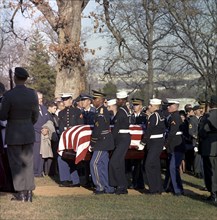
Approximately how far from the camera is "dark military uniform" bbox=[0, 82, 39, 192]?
25.6ft

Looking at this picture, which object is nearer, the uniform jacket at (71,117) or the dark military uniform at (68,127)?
the dark military uniform at (68,127)

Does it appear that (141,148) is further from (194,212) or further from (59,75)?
(59,75)

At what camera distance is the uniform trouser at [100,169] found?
1008cm

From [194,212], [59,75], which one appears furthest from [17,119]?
[59,75]

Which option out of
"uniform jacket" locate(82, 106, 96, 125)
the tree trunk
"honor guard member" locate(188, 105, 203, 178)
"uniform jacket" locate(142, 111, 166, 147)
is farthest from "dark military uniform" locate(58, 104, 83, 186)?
the tree trunk

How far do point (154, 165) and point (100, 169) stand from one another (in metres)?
1.01

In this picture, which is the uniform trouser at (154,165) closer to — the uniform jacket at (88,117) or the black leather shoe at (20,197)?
the uniform jacket at (88,117)

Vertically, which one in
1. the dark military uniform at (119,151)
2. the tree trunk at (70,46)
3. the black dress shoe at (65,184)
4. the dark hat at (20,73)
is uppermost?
the tree trunk at (70,46)

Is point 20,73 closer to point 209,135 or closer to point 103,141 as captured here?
point 103,141

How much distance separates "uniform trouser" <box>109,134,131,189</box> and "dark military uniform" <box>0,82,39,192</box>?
2.34 metres

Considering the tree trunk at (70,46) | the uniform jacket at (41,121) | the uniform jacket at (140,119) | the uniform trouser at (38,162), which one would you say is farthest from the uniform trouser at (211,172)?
the tree trunk at (70,46)

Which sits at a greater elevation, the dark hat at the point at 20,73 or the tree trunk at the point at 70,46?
the tree trunk at the point at 70,46

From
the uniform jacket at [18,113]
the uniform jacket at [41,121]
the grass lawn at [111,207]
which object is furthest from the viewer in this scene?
the uniform jacket at [41,121]

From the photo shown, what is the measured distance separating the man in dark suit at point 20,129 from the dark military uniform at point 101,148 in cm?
200
